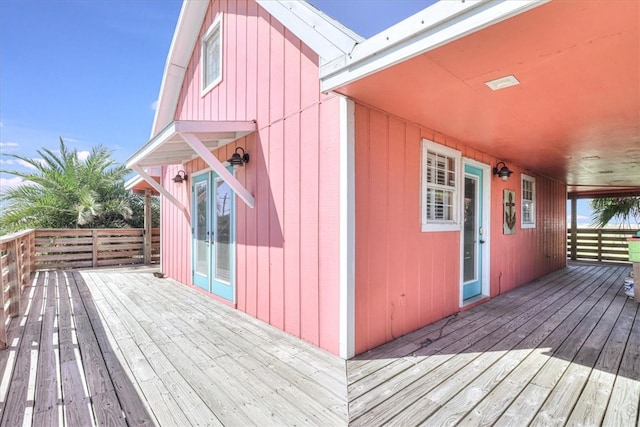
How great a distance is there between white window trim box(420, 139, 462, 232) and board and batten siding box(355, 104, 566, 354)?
0.22 feet

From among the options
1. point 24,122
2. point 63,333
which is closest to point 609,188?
point 63,333

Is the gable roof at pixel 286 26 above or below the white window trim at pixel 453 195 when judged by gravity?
above

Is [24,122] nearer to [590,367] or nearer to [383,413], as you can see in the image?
[383,413]

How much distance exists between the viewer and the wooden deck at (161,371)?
1.80 metres

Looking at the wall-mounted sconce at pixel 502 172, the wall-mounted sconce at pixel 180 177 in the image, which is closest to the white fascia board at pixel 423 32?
the wall-mounted sconce at pixel 502 172

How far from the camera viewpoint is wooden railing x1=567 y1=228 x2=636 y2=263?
9109 millimetres

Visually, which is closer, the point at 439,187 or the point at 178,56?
the point at 439,187

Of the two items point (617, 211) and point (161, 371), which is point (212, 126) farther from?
point (617, 211)

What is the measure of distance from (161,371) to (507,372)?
2703mm

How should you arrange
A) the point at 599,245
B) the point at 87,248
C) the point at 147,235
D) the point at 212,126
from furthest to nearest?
the point at 599,245 < the point at 147,235 < the point at 87,248 < the point at 212,126

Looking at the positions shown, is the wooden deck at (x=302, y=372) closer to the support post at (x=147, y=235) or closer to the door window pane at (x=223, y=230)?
the door window pane at (x=223, y=230)

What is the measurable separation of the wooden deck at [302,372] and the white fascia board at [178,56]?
416 cm

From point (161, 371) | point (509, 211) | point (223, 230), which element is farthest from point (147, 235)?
point (509, 211)

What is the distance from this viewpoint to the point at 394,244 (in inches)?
118
